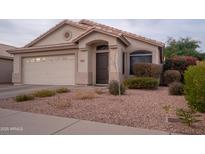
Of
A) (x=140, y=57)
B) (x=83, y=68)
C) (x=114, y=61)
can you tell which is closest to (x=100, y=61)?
(x=83, y=68)

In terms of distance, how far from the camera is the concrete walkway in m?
3.83

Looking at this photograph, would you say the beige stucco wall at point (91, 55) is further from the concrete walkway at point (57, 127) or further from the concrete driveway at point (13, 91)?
the concrete walkway at point (57, 127)

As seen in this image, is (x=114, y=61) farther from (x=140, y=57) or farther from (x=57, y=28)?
(x=57, y=28)

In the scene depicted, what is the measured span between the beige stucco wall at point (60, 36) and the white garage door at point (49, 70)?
179cm

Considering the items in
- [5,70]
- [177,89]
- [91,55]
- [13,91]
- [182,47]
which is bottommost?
[13,91]

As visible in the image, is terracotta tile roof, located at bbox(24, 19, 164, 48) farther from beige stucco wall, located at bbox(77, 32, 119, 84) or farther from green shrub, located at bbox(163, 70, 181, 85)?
green shrub, located at bbox(163, 70, 181, 85)

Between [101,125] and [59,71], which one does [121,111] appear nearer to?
[101,125]

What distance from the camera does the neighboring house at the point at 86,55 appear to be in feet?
42.9

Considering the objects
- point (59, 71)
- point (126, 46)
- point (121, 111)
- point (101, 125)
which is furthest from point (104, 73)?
point (101, 125)

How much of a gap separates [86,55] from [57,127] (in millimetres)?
10125

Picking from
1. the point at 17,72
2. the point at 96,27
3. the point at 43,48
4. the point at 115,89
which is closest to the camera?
the point at 115,89

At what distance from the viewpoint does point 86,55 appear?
45.5ft

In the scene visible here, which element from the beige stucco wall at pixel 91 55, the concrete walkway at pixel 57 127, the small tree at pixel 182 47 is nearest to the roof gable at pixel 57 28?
the beige stucco wall at pixel 91 55

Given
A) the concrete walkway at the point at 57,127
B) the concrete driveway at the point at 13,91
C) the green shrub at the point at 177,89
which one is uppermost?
the green shrub at the point at 177,89
